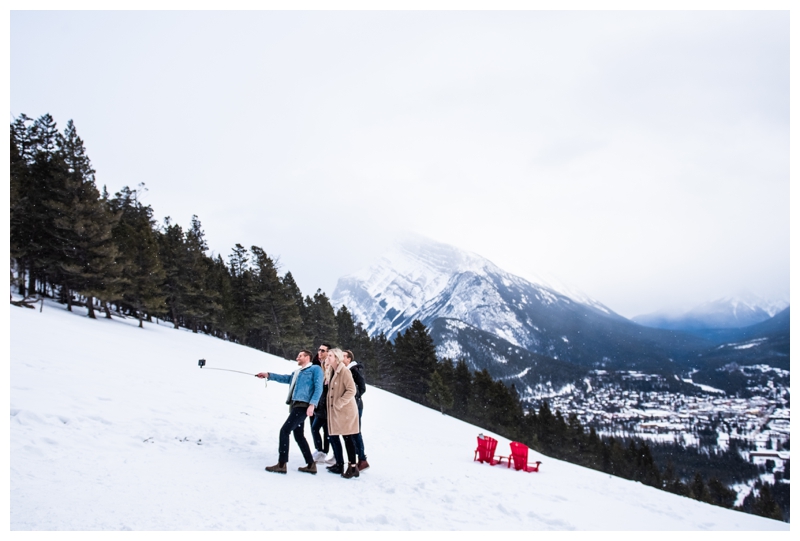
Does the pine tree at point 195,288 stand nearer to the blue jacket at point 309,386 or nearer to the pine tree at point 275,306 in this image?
the pine tree at point 275,306

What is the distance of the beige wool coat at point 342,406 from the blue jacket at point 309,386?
315 mm

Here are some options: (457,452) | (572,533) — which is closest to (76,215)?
(457,452)

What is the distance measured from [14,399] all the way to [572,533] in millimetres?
9421

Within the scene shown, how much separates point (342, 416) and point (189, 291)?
36606 mm

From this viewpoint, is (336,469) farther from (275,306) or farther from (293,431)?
(275,306)

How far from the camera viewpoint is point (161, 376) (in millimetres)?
13516

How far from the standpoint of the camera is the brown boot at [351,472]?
22.5ft

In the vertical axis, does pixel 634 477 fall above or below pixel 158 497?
below

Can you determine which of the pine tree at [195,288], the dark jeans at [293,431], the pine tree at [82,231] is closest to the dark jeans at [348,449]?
the dark jeans at [293,431]

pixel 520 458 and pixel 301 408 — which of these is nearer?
pixel 301 408

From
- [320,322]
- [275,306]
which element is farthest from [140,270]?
[320,322]

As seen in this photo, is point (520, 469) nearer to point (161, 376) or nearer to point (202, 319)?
point (161, 376)

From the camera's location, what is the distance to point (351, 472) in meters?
6.87

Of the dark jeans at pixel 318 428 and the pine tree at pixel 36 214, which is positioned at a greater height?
the pine tree at pixel 36 214
